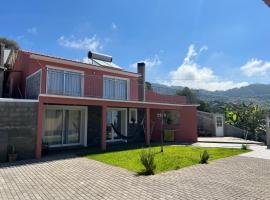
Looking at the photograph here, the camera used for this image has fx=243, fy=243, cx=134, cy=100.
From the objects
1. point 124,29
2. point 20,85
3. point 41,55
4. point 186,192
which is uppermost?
point 124,29

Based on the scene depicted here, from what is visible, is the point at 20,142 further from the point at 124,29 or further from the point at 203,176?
the point at 124,29

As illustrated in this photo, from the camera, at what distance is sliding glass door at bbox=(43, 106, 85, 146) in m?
15.0

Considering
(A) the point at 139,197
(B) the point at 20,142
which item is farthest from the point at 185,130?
(A) the point at 139,197

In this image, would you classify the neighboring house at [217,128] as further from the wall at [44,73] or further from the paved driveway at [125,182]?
the paved driveway at [125,182]

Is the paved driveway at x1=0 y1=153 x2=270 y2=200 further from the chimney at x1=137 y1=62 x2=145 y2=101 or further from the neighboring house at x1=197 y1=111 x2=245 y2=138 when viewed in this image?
the neighboring house at x1=197 y1=111 x2=245 y2=138

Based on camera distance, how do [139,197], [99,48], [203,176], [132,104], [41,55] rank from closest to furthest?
[139,197] → [203,176] → [41,55] → [132,104] → [99,48]

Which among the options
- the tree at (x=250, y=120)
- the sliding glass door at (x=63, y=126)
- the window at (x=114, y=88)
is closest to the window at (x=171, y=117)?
the window at (x=114, y=88)

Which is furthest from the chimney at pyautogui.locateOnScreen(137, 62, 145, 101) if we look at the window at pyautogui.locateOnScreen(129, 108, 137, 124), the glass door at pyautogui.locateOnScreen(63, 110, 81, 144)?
the glass door at pyautogui.locateOnScreen(63, 110, 81, 144)

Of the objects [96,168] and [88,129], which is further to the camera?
[88,129]

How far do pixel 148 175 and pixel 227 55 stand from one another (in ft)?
38.5

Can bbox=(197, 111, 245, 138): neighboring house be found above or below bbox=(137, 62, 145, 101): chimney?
below

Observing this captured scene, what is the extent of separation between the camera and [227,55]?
→ 1691cm

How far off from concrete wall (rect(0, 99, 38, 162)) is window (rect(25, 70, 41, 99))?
1.25 metres

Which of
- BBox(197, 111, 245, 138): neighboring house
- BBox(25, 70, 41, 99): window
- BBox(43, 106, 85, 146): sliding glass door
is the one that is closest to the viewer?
BBox(25, 70, 41, 99): window
